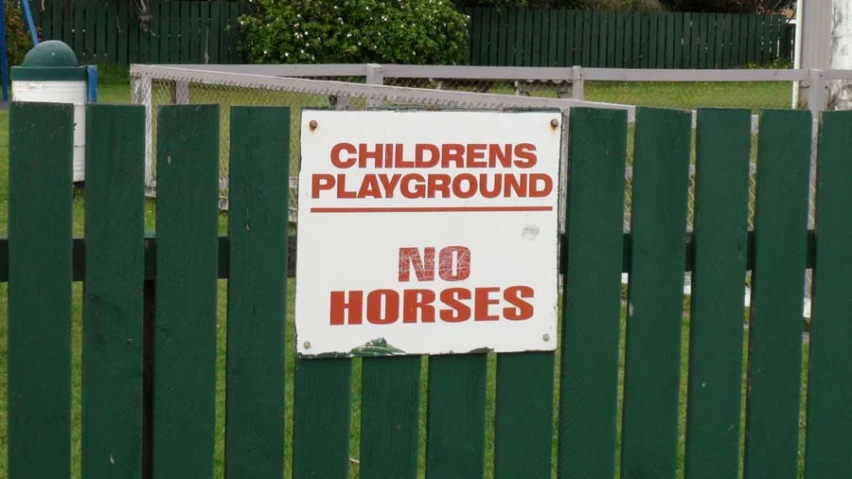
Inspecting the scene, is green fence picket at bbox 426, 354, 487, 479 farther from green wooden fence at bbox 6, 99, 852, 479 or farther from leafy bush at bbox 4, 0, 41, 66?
leafy bush at bbox 4, 0, 41, 66

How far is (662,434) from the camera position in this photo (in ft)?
12.4

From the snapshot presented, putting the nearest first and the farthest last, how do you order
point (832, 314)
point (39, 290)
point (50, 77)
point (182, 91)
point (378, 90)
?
point (39, 290) → point (832, 314) → point (378, 90) → point (182, 91) → point (50, 77)

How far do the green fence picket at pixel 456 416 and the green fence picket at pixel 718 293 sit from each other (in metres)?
0.62

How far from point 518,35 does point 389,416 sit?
2528 cm

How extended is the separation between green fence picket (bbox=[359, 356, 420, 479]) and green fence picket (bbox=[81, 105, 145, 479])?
0.57m

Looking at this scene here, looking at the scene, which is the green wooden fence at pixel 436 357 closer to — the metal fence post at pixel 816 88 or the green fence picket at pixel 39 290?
the green fence picket at pixel 39 290

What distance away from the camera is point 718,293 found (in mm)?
3783

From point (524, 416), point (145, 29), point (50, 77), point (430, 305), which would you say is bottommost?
point (524, 416)

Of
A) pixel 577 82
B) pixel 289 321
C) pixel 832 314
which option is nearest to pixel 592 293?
pixel 832 314

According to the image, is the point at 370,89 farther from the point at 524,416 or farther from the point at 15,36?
the point at 15,36

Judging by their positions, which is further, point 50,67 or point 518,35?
point 518,35

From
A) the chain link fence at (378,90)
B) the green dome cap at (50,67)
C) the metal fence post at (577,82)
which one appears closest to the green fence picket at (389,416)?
the chain link fence at (378,90)

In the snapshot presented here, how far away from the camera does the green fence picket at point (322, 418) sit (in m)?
3.53

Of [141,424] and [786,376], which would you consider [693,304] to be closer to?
[786,376]
